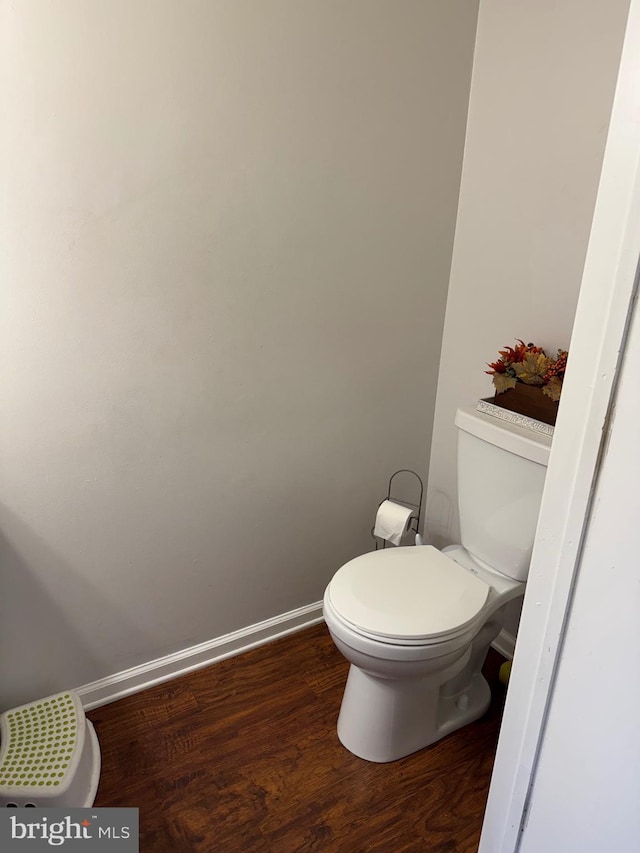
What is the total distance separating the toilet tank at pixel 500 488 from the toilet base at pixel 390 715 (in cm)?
31

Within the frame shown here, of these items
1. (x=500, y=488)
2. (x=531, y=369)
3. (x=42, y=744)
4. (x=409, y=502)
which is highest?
(x=531, y=369)

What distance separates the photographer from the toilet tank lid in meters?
1.55

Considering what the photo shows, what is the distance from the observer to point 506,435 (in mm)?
1618

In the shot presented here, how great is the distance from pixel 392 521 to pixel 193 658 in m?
0.77

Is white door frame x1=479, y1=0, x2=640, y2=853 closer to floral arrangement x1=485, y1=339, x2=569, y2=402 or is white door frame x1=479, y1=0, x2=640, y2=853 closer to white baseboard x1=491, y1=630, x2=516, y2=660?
floral arrangement x1=485, y1=339, x2=569, y2=402

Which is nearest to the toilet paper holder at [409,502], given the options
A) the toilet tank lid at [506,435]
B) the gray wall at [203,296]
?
the gray wall at [203,296]

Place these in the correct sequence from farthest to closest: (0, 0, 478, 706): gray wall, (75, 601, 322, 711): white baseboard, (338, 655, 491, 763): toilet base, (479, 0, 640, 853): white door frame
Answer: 1. (75, 601, 322, 711): white baseboard
2. (338, 655, 491, 763): toilet base
3. (0, 0, 478, 706): gray wall
4. (479, 0, 640, 853): white door frame

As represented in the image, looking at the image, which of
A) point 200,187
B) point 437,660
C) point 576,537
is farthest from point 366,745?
point 200,187

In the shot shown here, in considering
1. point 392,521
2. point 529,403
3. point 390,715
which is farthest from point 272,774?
point 529,403

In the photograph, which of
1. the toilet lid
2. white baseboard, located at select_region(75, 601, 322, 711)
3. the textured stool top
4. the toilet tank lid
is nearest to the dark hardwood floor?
white baseboard, located at select_region(75, 601, 322, 711)

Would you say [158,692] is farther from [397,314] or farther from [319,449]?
[397,314]

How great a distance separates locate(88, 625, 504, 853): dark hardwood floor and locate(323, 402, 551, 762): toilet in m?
0.08

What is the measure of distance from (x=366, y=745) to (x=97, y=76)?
178 cm

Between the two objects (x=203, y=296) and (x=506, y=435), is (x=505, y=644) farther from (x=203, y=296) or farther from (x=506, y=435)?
(x=203, y=296)
